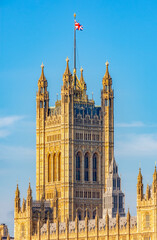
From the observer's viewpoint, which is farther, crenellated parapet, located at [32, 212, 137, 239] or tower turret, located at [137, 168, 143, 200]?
crenellated parapet, located at [32, 212, 137, 239]

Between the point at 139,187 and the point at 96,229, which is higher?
the point at 139,187

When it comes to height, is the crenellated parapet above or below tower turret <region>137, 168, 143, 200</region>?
below

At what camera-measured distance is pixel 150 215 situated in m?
178

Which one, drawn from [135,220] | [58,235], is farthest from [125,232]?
[58,235]

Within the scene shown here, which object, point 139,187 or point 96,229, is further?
point 96,229

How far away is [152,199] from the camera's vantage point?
178250mm

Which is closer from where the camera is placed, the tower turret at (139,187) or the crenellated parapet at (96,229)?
the tower turret at (139,187)

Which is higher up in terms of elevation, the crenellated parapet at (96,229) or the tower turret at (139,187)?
the tower turret at (139,187)

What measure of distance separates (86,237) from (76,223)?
3580 millimetres

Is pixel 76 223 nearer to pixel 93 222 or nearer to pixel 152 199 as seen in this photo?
pixel 93 222

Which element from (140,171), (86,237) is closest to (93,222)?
(86,237)

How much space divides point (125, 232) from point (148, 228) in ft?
22.3

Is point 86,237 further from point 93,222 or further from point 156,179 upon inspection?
point 156,179

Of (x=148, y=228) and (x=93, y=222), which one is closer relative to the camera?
(x=148, y=228)
